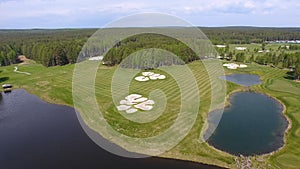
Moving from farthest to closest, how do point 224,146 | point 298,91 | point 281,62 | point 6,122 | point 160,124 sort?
point 281,62 → point 298,91 → point 6,122 → point 160,124 → point 224,146

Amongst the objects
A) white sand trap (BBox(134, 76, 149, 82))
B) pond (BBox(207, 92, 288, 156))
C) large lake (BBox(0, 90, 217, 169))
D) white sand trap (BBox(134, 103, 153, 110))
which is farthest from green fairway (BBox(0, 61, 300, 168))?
white sand trap (BBox(134, 103, 153, 110))

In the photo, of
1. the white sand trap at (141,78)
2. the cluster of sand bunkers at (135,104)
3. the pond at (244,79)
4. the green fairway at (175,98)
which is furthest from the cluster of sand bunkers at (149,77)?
the pond at (244,79)

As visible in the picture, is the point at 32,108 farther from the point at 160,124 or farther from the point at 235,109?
the point at 235,109

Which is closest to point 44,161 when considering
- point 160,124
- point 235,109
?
point 160,124

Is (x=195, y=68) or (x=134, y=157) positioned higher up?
(x=195, y=68)

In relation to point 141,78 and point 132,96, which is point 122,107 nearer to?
point 132,96

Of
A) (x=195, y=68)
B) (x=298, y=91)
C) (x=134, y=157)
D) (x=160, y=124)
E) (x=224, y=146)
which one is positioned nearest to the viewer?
(x=134, y=157)

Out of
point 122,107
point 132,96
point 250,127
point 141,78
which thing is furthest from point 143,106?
point 141,78
